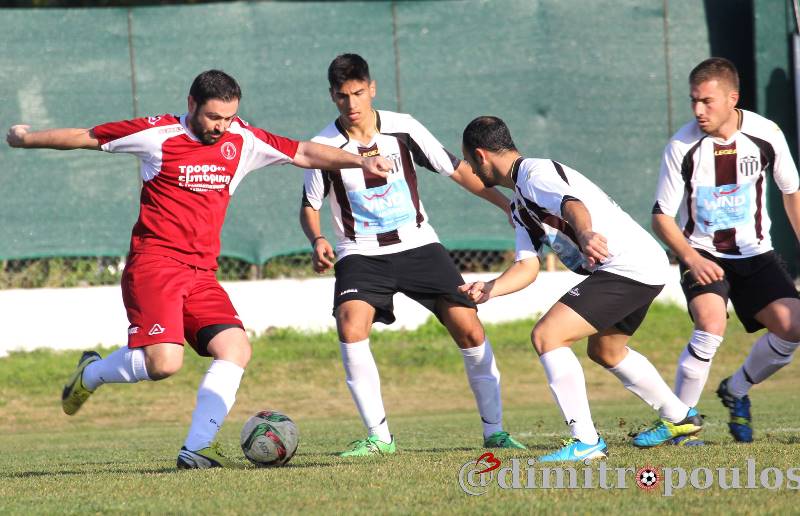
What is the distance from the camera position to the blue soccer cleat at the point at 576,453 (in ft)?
20.6

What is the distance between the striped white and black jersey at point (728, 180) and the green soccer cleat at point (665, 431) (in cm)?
133

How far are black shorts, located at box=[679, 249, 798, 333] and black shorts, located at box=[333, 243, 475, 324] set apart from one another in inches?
58.9

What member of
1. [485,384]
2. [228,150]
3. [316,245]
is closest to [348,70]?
[228,150]

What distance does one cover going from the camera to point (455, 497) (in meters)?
5.30

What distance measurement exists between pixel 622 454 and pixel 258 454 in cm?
205

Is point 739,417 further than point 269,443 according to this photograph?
Yes

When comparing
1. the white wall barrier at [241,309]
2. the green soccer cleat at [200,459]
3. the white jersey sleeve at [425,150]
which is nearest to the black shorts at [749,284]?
the white jersey sleeve at [425,150]

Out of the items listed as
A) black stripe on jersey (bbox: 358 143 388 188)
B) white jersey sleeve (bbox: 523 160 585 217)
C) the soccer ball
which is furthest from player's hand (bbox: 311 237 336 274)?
white jersey sleeve (bbox: 523 160 585 217)

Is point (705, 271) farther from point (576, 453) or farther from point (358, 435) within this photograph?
point (358, 435)

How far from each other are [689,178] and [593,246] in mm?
2102

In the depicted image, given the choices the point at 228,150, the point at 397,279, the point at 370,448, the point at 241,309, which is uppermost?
the point at 228,150

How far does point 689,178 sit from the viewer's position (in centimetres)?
788

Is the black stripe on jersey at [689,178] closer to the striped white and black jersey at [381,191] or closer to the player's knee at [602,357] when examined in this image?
the player's knee at [602,357]

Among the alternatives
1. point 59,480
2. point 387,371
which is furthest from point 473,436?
point 387,371
